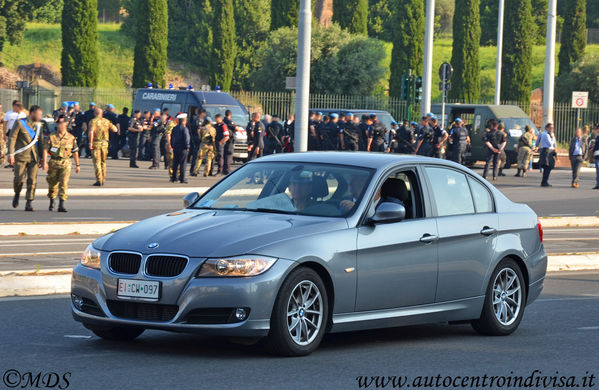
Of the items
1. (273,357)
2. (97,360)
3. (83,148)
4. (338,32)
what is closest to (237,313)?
(273,357)

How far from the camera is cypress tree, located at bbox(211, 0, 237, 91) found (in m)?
71.1

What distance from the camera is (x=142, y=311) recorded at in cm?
788

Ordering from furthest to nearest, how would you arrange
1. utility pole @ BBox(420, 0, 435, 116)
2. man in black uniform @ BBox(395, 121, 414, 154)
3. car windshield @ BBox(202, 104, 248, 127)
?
1. car windshield @ BBox(202, 104, 248, 127)
2. utility pole @ BBox(420, 0, 435, 116)
3. man in black uniform @ BBox(395, 121, 414, 154)

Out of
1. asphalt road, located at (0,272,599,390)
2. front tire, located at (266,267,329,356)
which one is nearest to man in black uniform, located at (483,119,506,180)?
asphalt road, located at (0,272,599,390)

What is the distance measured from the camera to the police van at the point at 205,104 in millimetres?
39594

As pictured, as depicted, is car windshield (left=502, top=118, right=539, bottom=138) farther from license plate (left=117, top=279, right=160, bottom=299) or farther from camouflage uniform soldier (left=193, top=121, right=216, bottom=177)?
license plate (left=117, top=279, right=160, bottom=299)

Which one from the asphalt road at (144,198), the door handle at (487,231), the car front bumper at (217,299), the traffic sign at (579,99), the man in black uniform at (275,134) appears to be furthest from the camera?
the traffic sign at (579,99)

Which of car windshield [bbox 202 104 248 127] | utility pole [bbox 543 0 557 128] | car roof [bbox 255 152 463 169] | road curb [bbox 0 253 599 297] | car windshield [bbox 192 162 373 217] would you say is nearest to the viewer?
car windshield [bbox 192 162 373 217]

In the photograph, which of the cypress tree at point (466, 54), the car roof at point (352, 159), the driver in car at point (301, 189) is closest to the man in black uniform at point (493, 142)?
the car roof at point (352, 159)

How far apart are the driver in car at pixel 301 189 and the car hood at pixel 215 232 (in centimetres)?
24

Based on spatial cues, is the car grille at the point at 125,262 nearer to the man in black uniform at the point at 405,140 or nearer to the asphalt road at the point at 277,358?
the asphalt road at the point at 277,358

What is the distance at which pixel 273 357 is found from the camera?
8.00 metres
